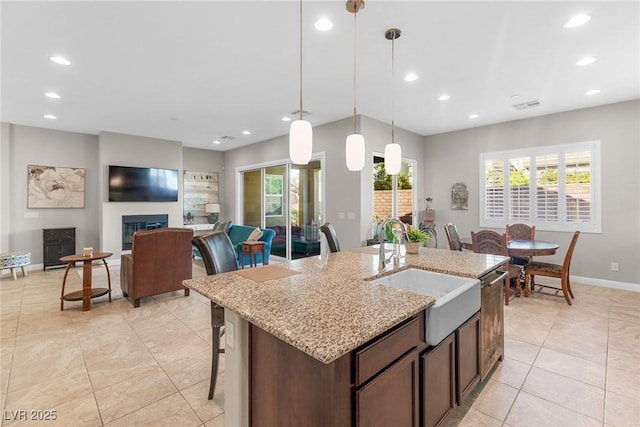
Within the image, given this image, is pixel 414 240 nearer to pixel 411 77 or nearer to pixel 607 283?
pixel 411 77

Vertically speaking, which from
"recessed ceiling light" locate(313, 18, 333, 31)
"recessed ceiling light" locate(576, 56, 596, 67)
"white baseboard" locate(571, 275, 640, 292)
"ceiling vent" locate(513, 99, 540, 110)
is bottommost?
"white baseboard" locate(571, 275, 640, 292)

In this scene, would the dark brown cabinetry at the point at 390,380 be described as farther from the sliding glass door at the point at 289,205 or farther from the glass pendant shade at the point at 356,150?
the sliding glass door at the point at 289,205

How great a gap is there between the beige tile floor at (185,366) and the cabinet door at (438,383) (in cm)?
34

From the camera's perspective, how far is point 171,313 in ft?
12.0

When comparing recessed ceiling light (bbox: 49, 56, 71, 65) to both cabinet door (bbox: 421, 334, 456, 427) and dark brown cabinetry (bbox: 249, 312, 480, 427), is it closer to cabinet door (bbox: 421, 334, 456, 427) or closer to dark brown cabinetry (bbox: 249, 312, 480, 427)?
dark brown cabinetry (bbox: 249, 312, 480, 427)

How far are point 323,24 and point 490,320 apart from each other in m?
2.73

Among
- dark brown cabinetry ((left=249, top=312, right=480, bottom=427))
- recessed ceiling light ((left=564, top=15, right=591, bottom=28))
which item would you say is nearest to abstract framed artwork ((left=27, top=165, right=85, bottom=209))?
dark brown cabinetry ((left=249, top=312, right=480, bottom=427))

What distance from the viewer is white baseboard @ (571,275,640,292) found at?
174 inches

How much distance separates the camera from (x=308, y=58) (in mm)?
3150

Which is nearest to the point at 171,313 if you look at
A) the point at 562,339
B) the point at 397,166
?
the point at 397,166

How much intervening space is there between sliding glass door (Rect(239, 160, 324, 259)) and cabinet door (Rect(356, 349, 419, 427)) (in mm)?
4459

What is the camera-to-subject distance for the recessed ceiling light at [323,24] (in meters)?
2.52

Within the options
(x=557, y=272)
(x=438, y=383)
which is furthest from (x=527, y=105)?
(x=438, y=383)

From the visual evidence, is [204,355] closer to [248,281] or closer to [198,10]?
[248,281]
